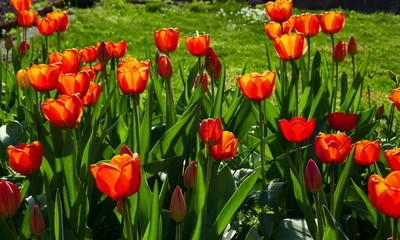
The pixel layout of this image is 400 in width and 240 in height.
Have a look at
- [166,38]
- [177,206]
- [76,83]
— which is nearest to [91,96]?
[76,83]

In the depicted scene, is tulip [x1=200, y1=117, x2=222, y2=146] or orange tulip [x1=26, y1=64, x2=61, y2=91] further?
orange tulip [x1=26, y1=64, x2=61, y2=91]

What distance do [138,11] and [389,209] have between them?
348 inches

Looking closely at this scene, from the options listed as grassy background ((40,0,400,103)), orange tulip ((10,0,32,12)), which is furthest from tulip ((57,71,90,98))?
grassy background ((40,0,400,103))

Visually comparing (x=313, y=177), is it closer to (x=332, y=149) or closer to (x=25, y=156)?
(x=332, y=149)

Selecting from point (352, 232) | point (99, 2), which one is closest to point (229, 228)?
point (352, 232)

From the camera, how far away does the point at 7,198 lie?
4.66 feet

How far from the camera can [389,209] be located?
1240 mm

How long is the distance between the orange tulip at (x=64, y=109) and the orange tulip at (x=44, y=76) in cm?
26

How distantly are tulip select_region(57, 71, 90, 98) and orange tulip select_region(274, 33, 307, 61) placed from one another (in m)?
0.76

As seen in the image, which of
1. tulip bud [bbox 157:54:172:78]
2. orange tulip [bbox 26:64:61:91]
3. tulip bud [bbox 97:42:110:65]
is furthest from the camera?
tulip bud [bbox 97:42:110:65]

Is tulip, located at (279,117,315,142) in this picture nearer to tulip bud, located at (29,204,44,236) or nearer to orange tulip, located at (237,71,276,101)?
orange tulip, located at (237,71,276,101)

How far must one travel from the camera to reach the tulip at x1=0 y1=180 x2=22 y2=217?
1405 mm

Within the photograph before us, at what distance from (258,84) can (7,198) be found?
0.86 metres

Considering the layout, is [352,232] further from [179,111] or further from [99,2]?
[99,2]
